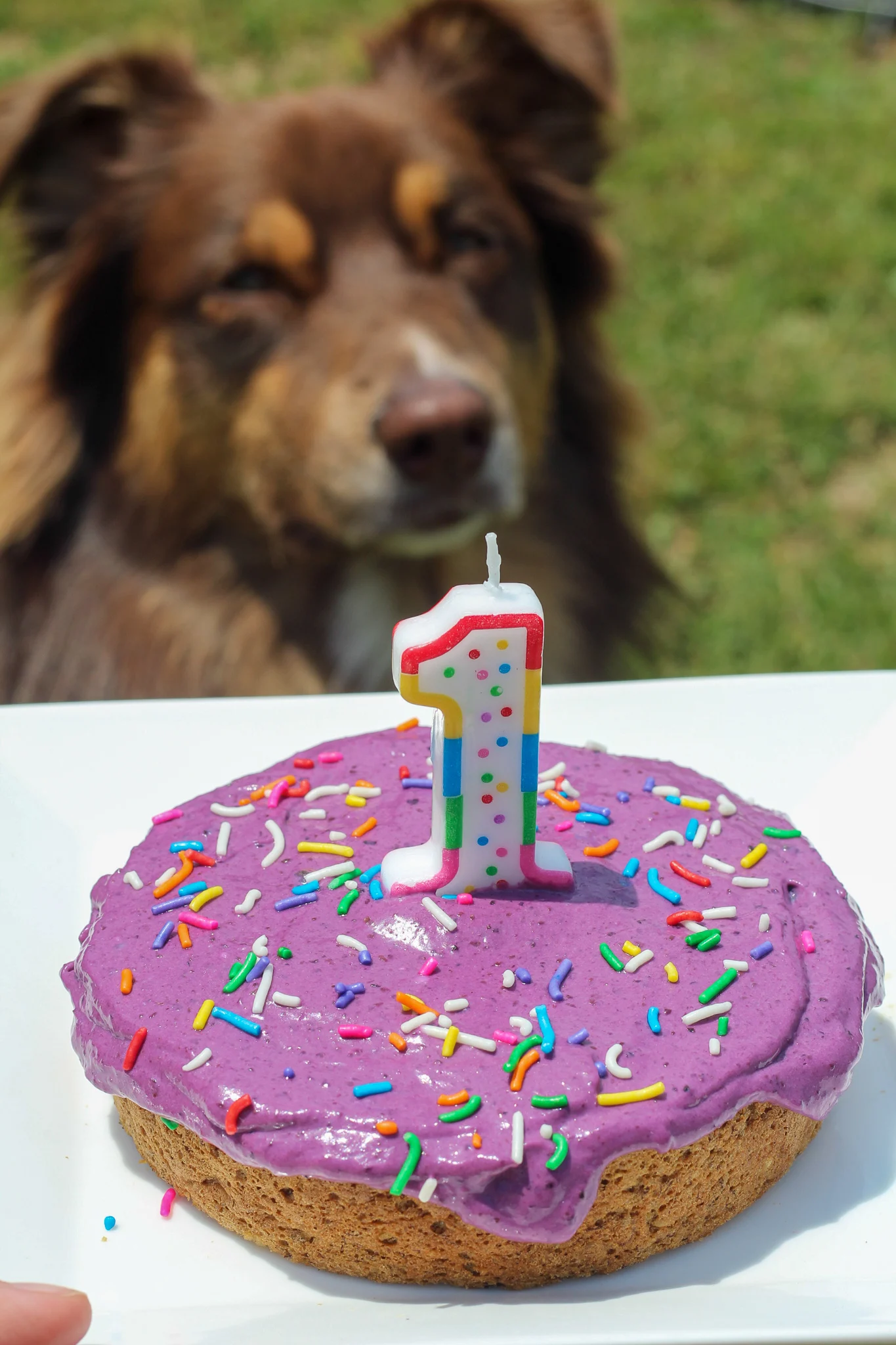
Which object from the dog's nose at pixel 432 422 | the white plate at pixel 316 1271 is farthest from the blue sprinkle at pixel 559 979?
the dog's nose at pixel 432 422

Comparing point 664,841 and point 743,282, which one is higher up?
point 664,841

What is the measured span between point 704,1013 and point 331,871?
53 cm

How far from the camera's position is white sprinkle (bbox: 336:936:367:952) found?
5.66 ft

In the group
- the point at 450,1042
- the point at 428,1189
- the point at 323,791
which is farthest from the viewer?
the point at 323,791

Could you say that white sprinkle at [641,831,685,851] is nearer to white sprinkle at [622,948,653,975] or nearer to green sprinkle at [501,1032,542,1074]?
white sprinkle at [622,948,653,975]

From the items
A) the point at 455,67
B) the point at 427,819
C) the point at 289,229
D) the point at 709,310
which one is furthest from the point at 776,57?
the point at 427,819

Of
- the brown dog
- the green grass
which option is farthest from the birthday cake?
the green grass

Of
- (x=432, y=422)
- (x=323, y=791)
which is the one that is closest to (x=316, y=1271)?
(x=323, y=791)

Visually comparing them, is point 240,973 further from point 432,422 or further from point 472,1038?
point 432,422

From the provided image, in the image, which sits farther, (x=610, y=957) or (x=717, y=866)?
(x=717, y=866)

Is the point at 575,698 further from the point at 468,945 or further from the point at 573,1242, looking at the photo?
the point at 573,1242

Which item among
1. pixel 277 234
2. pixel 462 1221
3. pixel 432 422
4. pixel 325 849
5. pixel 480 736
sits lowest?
pixel 462 1221

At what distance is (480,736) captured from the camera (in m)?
1.74

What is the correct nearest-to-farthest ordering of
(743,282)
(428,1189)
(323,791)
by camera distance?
(428,1189), (323,791), (743,282)
